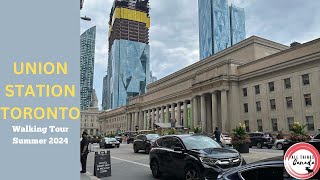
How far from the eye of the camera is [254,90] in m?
54.5

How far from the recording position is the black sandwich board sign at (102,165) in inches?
485

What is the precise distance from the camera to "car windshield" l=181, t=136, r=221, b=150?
34.6 ft

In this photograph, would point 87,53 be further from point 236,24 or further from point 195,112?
point 195,112

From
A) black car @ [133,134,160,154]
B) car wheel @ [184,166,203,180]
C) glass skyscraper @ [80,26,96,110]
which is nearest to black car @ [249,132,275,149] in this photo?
black car @ [133,134,160,154]

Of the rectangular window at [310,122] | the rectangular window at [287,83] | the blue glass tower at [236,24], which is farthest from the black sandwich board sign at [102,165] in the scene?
the blue glass tower at [236,24]

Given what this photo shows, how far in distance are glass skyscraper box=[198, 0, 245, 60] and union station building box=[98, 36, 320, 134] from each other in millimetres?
72162

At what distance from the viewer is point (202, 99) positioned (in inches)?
2621

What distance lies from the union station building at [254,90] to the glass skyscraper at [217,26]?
7216 cm

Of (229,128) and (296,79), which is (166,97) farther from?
(296,79)

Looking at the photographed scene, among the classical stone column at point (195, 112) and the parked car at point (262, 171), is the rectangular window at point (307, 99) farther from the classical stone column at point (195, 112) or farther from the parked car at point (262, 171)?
the parked car at point (262, 171)

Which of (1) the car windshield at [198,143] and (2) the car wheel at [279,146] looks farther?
(2) the car wheel at [279,146]

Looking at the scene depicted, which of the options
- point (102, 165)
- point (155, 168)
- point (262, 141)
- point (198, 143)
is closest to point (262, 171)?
point (198, 143)
